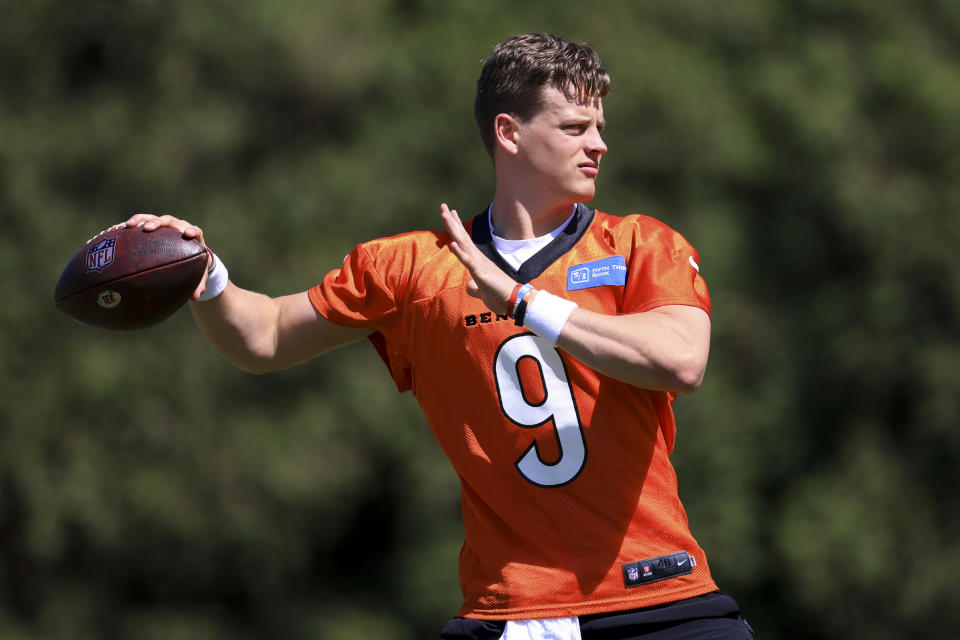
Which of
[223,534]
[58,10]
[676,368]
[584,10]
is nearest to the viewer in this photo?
[676,368]

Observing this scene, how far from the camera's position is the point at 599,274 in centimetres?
271

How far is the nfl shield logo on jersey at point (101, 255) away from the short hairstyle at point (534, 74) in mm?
939

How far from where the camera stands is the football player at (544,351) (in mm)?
2533

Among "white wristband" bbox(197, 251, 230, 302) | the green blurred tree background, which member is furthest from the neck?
the green blurred tree background

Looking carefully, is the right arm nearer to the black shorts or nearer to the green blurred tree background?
the black shorts

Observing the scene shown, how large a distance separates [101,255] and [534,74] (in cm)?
110

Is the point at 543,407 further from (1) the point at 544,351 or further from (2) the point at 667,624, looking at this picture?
(2) the point at 667,624

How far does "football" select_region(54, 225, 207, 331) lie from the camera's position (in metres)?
2.82

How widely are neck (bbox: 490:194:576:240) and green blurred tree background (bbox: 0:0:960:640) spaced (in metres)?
6.15

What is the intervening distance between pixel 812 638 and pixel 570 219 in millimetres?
7632

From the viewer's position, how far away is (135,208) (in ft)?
30.1

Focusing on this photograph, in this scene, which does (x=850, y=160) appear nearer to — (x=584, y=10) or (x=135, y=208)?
(x=584, y=10)

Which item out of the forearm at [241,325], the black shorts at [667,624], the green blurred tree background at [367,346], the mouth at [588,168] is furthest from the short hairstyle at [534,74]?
the green blurred tree background at [367,346]

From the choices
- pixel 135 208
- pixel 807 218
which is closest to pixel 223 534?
pixel 135 208
